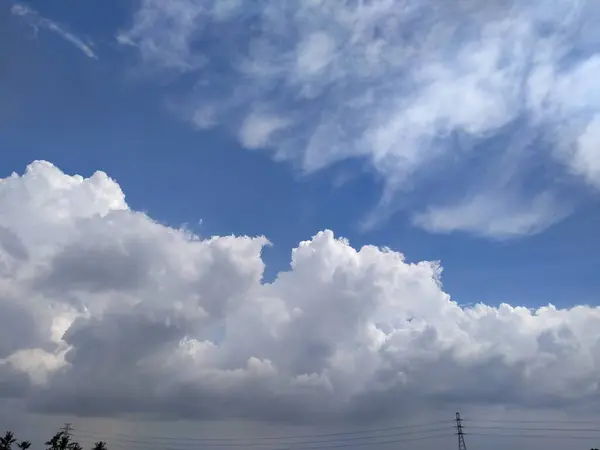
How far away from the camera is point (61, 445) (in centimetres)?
17225

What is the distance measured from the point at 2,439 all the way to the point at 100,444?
117 ft

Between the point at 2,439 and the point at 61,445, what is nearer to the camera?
the point at 61,445

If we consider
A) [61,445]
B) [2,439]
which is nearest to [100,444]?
[61,445]

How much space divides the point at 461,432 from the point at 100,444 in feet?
420

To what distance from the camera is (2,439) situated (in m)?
184

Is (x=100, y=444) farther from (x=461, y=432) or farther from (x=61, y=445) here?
(x=461, y=432)

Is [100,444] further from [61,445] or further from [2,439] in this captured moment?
[2,439]

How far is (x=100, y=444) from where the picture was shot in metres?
183

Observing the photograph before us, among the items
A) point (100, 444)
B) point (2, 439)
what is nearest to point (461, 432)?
point (100, 444)

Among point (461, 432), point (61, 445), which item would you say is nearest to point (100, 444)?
point (61, 445)

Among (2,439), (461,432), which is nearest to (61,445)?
(2,439)

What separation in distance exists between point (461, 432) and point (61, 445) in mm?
136920

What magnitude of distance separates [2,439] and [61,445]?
29.0 metres

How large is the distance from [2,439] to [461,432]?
163631 mm
